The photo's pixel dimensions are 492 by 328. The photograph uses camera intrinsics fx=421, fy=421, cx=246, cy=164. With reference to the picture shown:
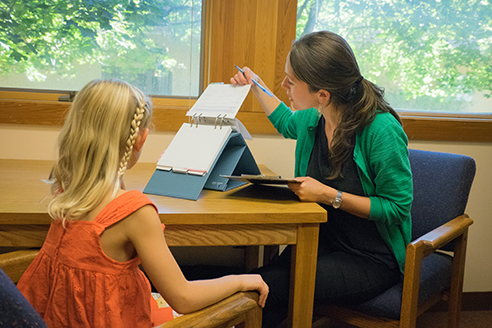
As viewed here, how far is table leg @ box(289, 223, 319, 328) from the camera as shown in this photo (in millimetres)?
1156

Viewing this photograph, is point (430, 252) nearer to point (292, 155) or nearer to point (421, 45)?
point (292, 155)

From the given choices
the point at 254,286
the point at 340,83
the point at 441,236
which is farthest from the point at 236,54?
the point at 254,286

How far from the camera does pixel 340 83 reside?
1.40 meters

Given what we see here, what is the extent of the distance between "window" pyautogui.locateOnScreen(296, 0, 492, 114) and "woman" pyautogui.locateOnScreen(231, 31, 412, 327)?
0.73 metres

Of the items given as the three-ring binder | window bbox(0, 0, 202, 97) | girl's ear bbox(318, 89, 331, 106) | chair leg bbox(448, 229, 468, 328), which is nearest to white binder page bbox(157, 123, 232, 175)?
the three-ring binder

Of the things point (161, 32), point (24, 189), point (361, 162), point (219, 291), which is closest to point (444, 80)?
point (361, 162)

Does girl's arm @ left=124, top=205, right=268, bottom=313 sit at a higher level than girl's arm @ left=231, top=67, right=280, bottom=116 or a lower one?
lower

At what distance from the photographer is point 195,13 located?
77.9 inches

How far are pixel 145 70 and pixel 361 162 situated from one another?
1.15m

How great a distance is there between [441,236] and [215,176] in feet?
2.40

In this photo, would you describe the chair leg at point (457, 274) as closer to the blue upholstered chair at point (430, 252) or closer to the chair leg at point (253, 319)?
the blue upholstered chair at point (430, 252)

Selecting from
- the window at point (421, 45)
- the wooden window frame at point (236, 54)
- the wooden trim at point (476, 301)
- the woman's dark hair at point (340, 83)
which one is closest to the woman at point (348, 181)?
the woman's dark hair at point (340, 83)

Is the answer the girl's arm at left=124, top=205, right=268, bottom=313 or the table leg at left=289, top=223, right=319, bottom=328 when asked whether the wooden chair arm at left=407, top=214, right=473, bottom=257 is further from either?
the girl's arm at left=124, top=205, right=268, bottom=313

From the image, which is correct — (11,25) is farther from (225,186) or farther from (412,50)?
(412,50)
